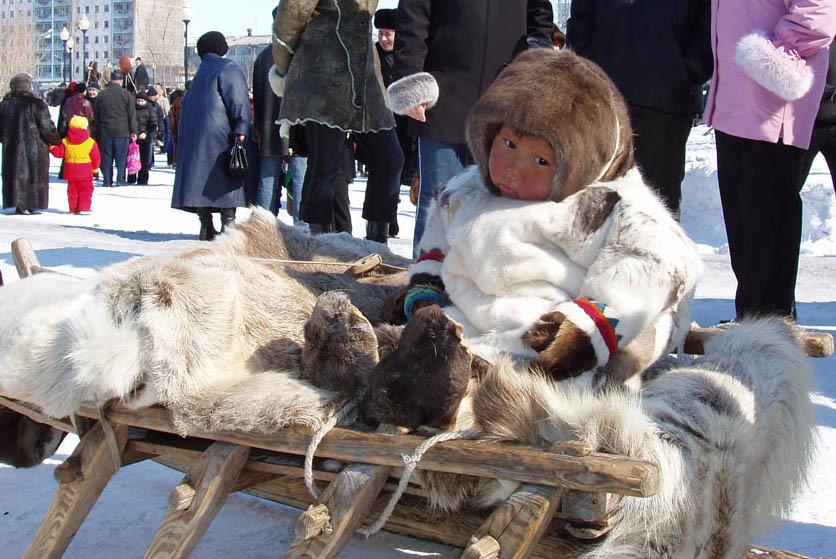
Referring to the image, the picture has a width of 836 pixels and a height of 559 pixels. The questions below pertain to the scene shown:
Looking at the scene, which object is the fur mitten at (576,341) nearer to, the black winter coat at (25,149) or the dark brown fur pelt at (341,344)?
the dark brown fur pelt at (341,344)

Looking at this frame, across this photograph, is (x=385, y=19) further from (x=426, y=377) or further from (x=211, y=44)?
(x=426, y=377)

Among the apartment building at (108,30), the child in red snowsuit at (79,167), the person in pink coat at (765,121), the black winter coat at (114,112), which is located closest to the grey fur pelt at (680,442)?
the person in pink coat at (765,121)

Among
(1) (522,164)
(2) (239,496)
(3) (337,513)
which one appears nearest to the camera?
(3) (337,513)

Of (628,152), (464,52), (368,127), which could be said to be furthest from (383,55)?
(628,152)

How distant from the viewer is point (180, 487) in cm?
198

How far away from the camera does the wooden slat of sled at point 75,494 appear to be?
212 centimetres

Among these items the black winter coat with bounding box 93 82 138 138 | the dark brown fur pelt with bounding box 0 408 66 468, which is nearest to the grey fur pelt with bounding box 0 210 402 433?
the dark brown fur pelt with bounding box 0 408 66 468

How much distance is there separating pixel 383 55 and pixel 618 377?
16.8 feet

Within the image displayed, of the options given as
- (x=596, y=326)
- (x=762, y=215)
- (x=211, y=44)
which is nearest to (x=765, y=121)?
(x=762, y=215)

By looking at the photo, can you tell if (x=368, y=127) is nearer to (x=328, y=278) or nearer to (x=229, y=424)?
(x=328, y=278)

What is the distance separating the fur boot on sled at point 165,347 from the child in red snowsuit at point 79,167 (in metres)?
8.19

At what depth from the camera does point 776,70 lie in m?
3.38

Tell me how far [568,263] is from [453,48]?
1.81m

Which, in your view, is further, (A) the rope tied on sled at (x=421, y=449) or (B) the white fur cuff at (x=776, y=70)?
(B) the white fur cuff at (x=776, y=70)
